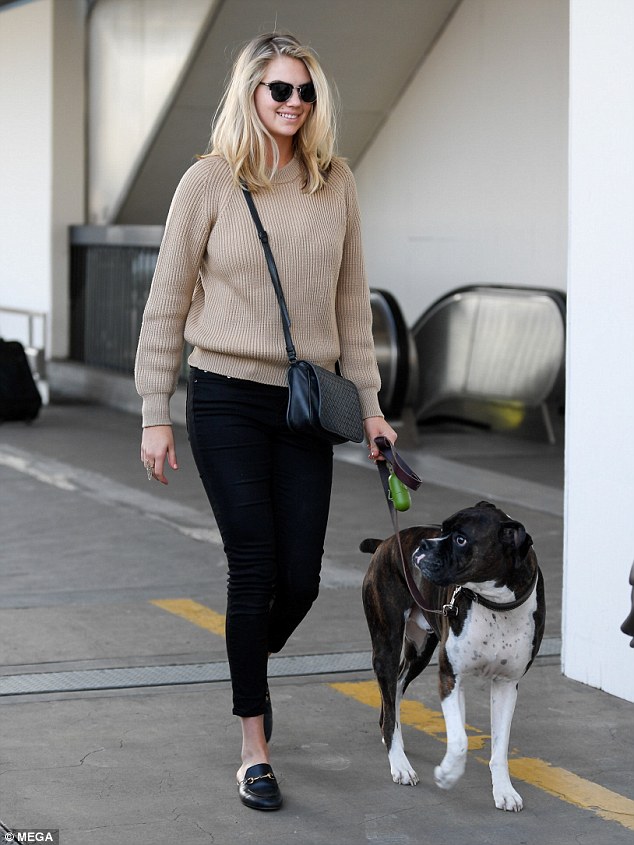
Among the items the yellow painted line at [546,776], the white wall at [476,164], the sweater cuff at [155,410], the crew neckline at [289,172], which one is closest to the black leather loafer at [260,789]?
the yellow painted line at [546,776]

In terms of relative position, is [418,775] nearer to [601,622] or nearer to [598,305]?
[601,622]

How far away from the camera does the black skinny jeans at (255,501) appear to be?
376 cm

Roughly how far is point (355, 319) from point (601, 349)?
1.14 meters

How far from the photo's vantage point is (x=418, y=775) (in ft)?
13.2

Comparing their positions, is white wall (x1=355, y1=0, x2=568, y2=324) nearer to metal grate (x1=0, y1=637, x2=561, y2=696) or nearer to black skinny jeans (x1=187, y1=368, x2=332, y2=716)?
metal grate (x1=0, y1=637, x2=561, y2=696)

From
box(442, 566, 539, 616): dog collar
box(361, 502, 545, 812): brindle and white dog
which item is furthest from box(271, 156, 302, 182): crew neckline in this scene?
box(442, 566, 539, 616): dog collar

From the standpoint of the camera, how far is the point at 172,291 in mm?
3803

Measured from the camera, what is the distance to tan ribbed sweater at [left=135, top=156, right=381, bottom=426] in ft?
12.3

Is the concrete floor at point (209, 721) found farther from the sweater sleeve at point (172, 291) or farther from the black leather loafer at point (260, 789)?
the sweater sleeve at point (172, 291)

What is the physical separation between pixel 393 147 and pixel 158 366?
10.4 metres

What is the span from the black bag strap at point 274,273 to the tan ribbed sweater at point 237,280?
2 centimetres

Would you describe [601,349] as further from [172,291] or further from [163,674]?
[163,674]

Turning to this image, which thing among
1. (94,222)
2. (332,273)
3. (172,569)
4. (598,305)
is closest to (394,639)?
(332,273)

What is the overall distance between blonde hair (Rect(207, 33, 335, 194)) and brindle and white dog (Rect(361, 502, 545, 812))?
1.06 meters
